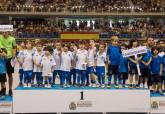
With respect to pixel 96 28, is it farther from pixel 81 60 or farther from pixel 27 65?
pixel 27 65

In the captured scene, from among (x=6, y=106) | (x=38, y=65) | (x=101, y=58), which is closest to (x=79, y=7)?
(x=101, y=58)

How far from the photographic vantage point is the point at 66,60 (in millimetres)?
15859

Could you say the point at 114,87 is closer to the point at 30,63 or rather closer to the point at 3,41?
the point at 30,63

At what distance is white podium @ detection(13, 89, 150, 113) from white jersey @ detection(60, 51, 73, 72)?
2101 mm

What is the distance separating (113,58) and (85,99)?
7.32ft

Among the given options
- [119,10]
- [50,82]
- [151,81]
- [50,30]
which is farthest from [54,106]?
[119,10]

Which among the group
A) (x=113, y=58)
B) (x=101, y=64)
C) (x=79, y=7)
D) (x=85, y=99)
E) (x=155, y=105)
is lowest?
(x=155, y=105)

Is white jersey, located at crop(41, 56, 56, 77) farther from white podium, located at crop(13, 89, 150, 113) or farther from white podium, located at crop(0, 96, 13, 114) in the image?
white podium, located at crop(0, 96, 13, 114)

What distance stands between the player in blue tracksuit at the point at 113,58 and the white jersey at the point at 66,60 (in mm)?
1561

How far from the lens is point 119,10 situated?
1809 inches

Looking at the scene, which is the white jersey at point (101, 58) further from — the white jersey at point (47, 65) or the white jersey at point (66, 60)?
the white jersey at point (47, 65)

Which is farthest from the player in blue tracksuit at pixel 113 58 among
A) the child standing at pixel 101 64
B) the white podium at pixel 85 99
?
the white podium at pixel 85 99

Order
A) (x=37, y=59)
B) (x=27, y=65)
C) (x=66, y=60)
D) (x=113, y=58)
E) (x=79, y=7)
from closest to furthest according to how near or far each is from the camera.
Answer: (x=113, y=58) < (x=37, y=59) < (x=27, y=65) < (x=66, y=60) < (x=79, y=7)

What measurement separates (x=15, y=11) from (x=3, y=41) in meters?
32.2
